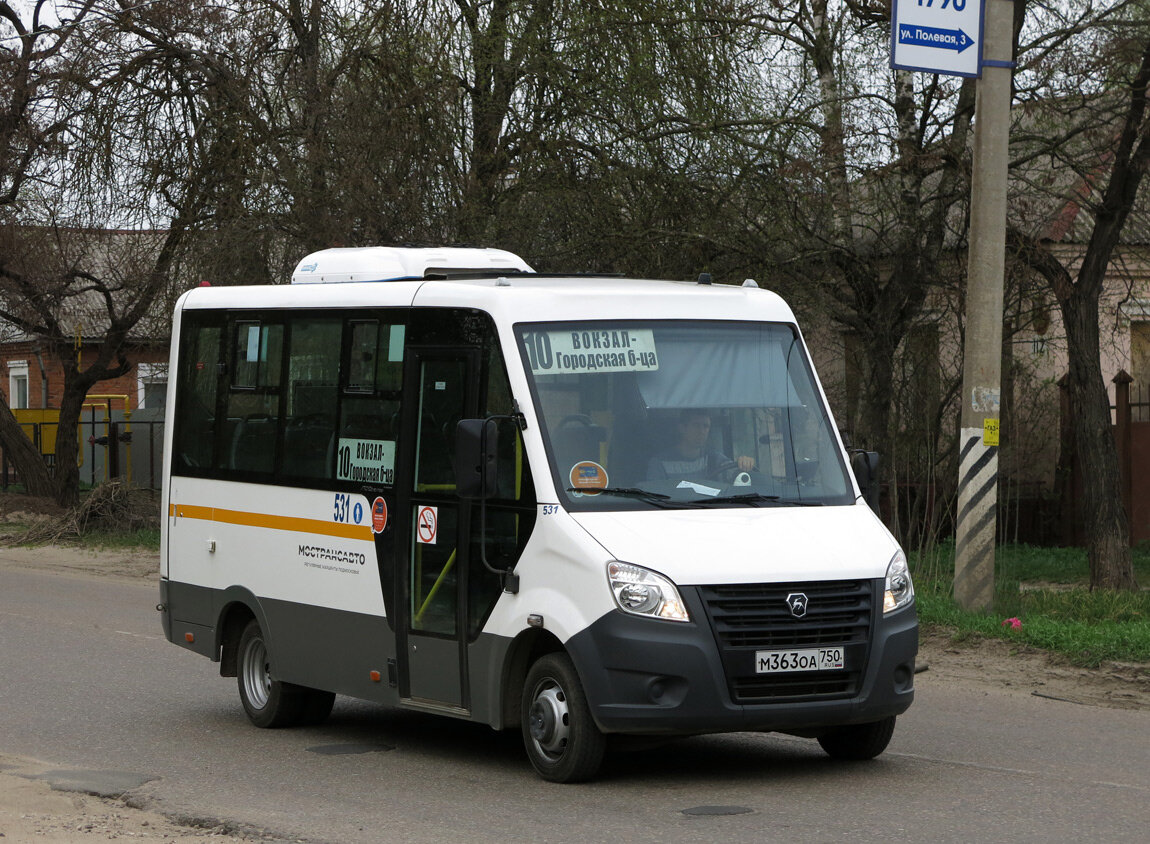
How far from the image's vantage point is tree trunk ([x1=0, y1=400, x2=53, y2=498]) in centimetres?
2966

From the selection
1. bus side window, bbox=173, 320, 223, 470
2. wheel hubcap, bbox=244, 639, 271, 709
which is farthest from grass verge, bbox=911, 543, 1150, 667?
bus side window, bbox=173, 320, 223, 470

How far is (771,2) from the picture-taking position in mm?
16969

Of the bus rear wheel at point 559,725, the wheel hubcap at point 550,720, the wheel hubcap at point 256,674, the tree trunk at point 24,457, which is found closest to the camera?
the bus rear wheel at point 559,725

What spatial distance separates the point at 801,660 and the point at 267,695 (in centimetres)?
396

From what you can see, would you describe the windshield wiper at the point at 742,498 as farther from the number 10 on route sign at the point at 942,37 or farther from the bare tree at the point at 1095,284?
the bare tree at the point at 1095,284

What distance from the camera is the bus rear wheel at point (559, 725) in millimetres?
7750

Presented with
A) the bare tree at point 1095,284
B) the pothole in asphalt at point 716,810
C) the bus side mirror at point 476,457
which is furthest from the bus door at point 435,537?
the bare tree at point 1095,284

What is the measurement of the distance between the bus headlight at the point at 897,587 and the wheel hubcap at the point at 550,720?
1560mm

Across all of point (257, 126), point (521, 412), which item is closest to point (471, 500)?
point (521, 412)

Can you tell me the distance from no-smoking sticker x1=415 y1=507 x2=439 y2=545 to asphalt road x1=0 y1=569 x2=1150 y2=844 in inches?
46.0

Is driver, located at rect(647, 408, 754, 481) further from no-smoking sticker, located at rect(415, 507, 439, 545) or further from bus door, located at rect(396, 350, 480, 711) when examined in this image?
no-smoking sticker, located at rect(415, 507, 439, 545)

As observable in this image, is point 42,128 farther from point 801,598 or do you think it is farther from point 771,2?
point 801,598

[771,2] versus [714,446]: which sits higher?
[771,2]

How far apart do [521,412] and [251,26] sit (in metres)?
15.7
